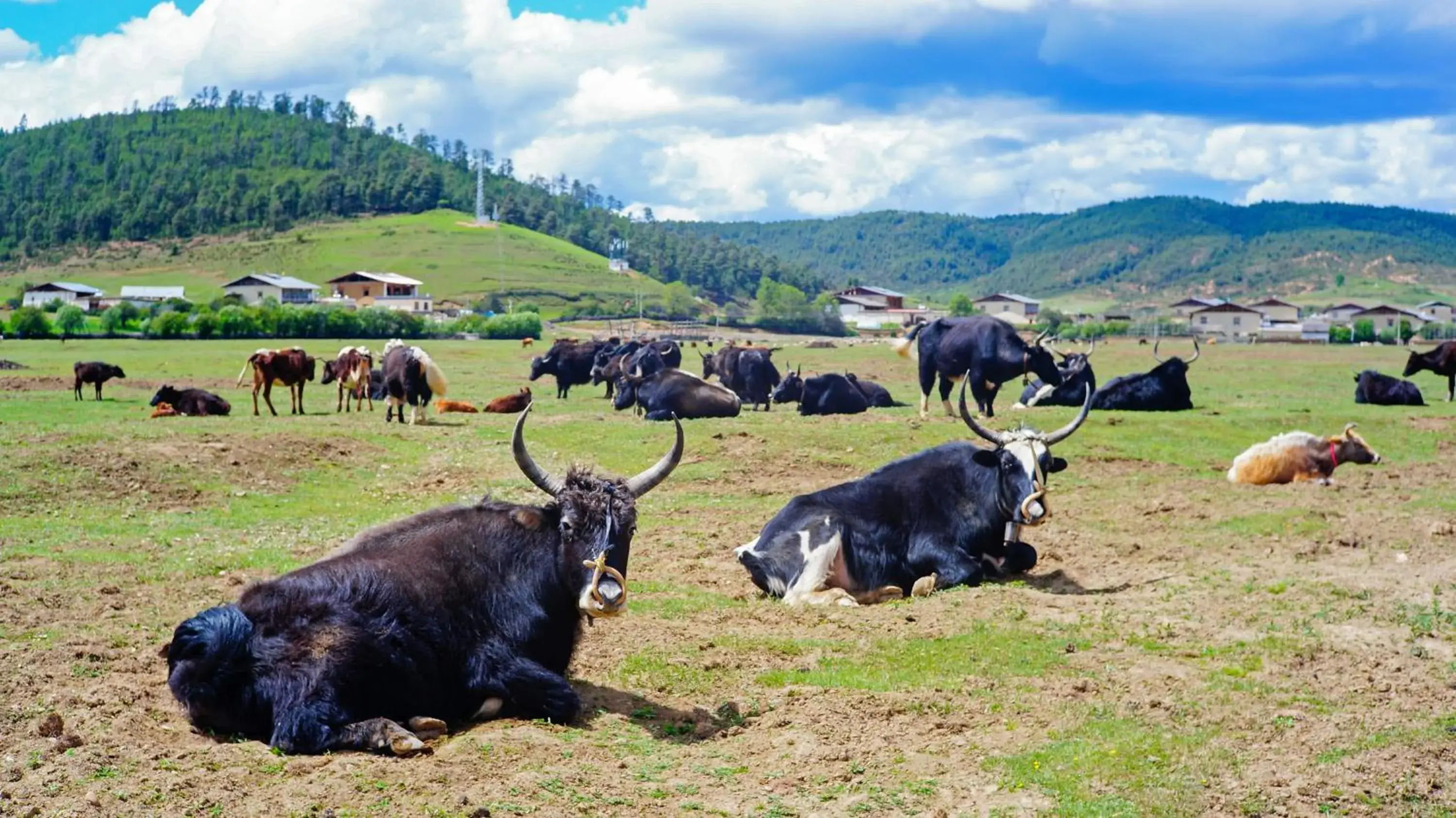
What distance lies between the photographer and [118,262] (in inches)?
6624

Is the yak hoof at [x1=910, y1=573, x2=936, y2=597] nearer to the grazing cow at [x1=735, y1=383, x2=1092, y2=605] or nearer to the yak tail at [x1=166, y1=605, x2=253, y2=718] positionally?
the grazing cow at [x1=735, y1=383, x2=1092, y2=605]

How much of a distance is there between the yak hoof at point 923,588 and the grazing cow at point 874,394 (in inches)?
720

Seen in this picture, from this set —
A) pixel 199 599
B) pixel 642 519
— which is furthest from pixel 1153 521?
pixel 199 599

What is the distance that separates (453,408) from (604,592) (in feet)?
80.0

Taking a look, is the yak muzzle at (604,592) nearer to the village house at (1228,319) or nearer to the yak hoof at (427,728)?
the yak hoof at (427,728)

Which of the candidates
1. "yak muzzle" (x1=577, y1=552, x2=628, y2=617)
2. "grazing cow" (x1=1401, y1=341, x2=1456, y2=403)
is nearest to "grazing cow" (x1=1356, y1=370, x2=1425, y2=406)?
"grazing cow" (x1=1401, y1=341, x2=1456, y2=403)

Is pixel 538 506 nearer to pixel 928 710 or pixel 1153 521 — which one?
pixel 928 710

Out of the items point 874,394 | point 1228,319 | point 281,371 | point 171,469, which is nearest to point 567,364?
point 281,371

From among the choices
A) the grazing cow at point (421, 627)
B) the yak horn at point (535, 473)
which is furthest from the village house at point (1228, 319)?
the grazing cow at point (421, 627)

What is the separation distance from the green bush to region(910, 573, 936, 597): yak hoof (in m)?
67.9

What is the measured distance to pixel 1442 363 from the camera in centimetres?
3547

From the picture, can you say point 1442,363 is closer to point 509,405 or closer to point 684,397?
point 684,397

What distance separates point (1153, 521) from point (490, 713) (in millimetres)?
10635

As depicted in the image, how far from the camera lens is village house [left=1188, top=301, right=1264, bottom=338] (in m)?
136
